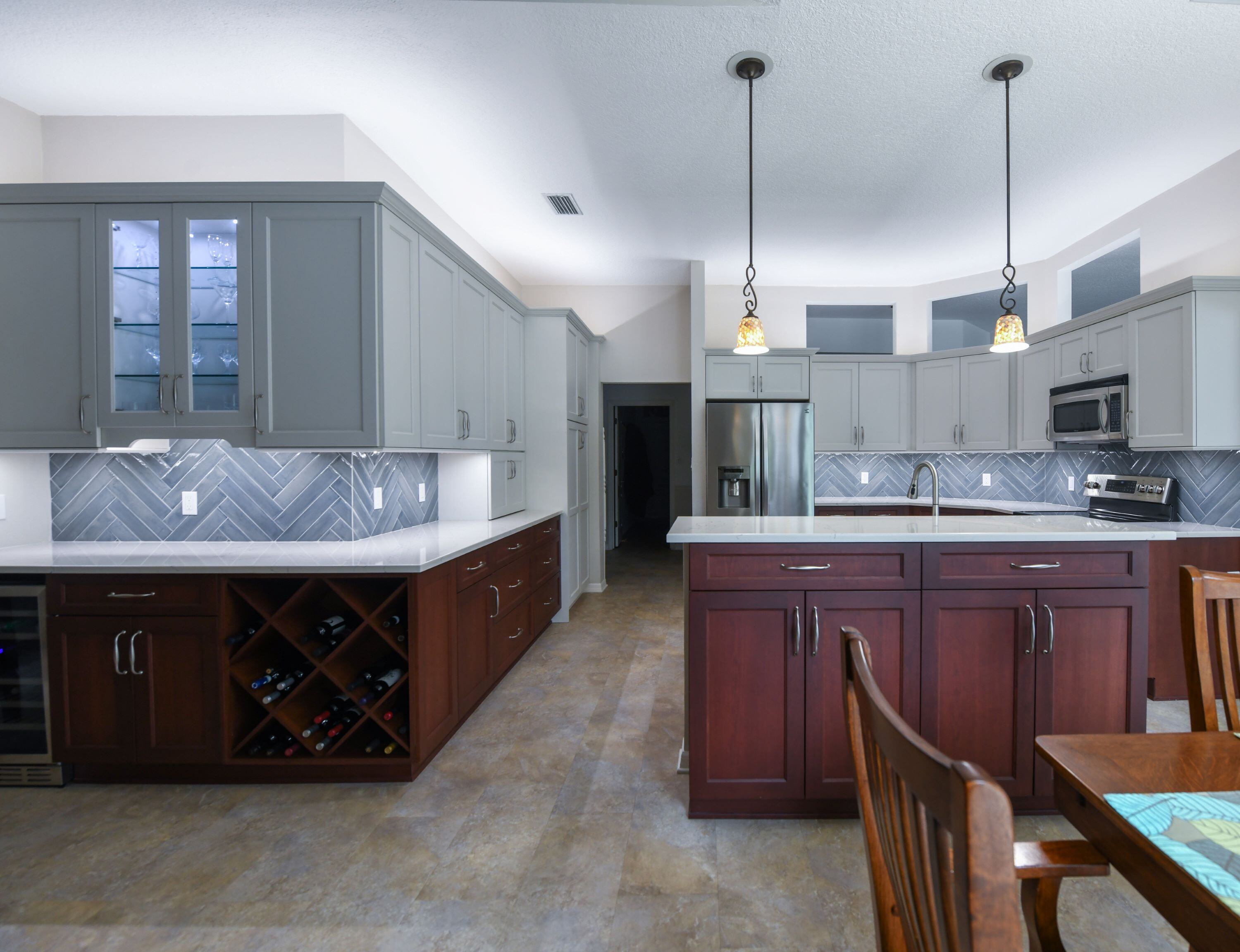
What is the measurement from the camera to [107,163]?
279cm

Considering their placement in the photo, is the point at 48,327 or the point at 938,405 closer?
the point at 48,327

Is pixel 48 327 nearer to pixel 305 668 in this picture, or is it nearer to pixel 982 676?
pixel 305 668

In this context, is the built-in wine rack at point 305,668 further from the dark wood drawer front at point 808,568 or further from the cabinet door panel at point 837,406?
the cabinet door panel at point 837,406

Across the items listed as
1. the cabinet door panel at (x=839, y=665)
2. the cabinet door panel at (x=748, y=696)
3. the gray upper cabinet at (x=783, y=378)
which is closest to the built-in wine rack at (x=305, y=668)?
the cabinet door panel at (x=748, y=696)

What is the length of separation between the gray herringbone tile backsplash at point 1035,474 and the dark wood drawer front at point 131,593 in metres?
4.75

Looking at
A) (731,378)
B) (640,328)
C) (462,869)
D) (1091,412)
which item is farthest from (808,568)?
(640,328)

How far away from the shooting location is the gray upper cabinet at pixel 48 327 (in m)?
2.46

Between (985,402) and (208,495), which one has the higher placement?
(985,402)

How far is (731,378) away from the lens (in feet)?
16.7

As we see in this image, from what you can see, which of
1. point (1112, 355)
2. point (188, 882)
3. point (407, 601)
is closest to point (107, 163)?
point (407, 601)

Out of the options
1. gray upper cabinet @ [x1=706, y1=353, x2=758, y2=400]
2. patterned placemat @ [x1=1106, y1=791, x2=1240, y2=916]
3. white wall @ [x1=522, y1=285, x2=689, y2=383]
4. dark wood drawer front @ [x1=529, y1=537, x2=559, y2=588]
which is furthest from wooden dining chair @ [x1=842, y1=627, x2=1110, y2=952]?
white wall @ [x1=522, y1=285, x2=689, y2=383]

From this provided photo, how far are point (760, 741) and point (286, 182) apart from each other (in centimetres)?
281

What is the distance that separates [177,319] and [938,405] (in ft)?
17.6

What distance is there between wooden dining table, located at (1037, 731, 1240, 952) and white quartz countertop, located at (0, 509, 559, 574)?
6.51 ft
